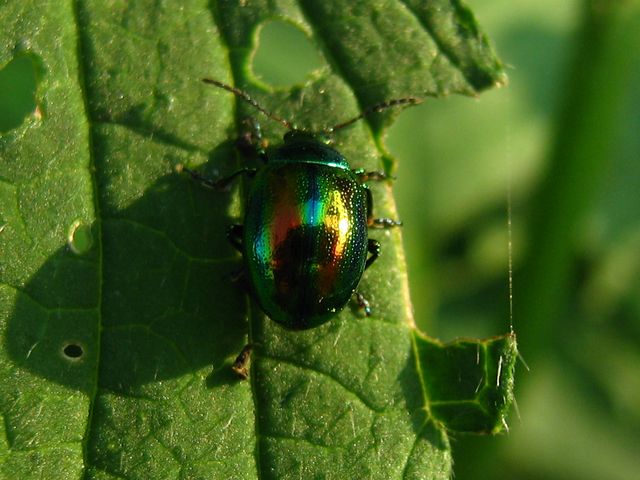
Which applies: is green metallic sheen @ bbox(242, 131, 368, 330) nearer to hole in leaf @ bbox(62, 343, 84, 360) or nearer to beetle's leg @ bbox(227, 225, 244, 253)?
beetle's leg @ bbox(227, 225, 244, 253)

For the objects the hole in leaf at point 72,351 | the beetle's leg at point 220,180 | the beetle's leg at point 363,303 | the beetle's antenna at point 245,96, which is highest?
the beetle's antenna at point 245,96

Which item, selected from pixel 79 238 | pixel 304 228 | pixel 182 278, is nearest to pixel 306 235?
pixel 304 228

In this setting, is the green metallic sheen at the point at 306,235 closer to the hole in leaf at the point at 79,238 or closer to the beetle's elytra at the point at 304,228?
the beetle's elytra at the point at 304,228

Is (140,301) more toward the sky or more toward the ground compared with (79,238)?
more toward the ground

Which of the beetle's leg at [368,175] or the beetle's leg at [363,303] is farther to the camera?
the beetle's leg at [368,175]

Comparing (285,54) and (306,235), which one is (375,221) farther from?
(285,54)

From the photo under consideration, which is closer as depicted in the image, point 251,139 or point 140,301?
point 140,301

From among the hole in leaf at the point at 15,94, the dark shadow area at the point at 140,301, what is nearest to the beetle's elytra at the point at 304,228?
the dark shadow area at the point at 140,301

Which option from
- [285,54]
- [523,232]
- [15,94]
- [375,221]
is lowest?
[523,232]
